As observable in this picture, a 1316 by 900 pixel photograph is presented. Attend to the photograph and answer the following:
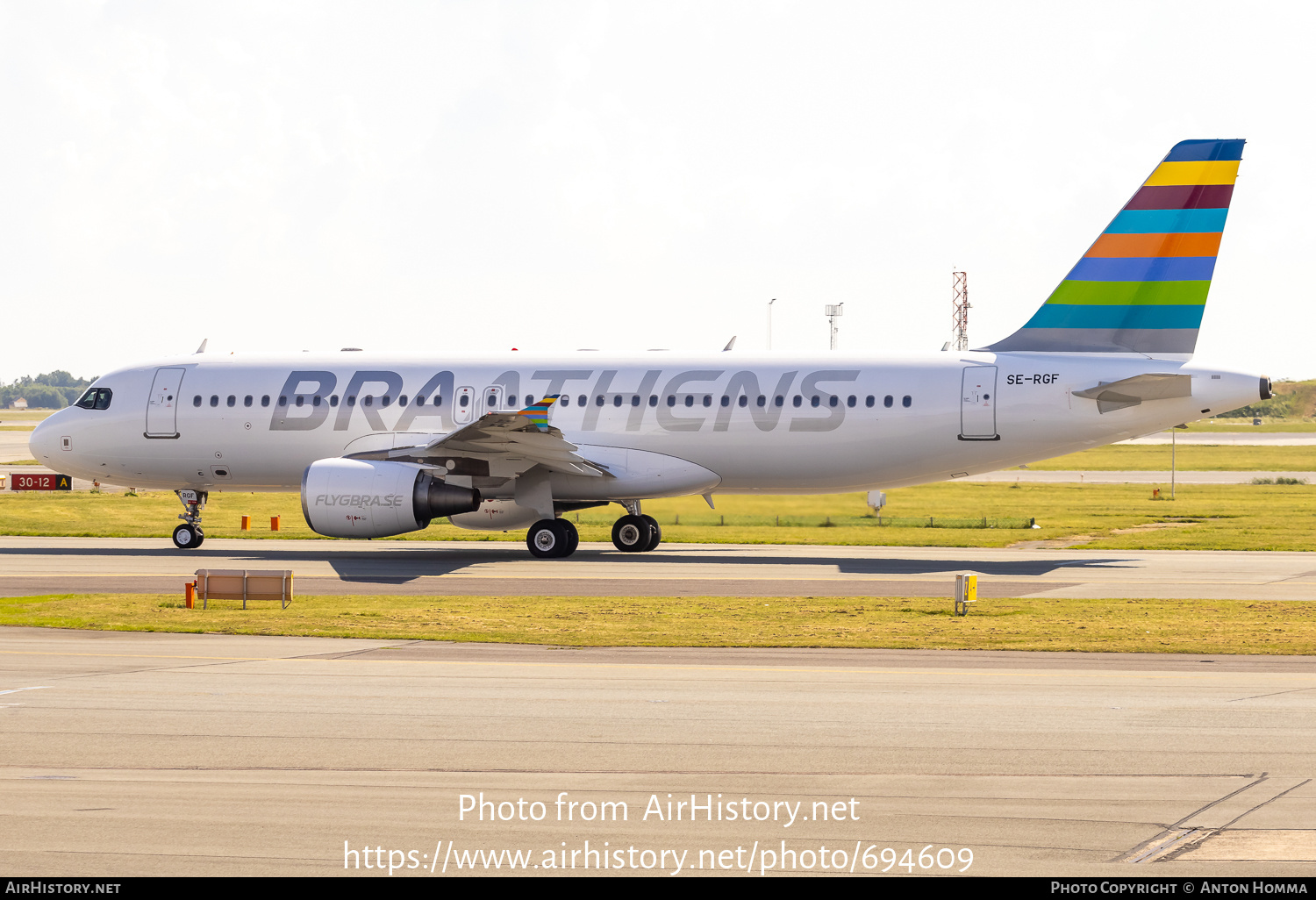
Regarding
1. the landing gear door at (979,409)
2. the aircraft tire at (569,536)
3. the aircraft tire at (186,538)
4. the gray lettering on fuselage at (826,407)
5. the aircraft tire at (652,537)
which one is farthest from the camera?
the aircraft tire at (652,537)

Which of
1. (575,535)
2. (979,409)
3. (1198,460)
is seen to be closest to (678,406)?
(575,535)

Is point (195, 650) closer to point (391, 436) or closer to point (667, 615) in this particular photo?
point (667, 615)

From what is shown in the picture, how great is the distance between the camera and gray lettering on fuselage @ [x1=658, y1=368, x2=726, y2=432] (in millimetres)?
32188

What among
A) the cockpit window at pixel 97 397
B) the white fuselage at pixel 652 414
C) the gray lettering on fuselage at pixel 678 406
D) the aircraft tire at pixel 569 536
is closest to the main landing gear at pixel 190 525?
the white fuselage at pixel 652 414

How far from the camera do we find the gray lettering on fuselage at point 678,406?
3219cm

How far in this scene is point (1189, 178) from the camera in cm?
3044

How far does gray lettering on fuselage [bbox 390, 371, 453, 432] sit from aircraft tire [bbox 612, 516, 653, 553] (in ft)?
16.7

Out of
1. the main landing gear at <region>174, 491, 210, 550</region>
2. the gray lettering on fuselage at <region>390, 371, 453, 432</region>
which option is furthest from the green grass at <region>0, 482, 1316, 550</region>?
the gray lettering on fuselage at <region>390, 371, 453, 432</region>

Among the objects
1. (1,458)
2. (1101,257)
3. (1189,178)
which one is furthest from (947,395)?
(1,458)

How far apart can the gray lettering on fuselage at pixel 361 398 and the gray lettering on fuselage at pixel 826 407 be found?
9937 millimetres

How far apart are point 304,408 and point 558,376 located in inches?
255

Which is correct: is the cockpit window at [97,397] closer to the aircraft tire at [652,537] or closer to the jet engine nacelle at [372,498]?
the jet engine nacelle at [372,498]

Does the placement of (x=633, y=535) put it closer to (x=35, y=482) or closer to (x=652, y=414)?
(x=652, y=414)

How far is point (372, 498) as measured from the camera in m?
30.3
